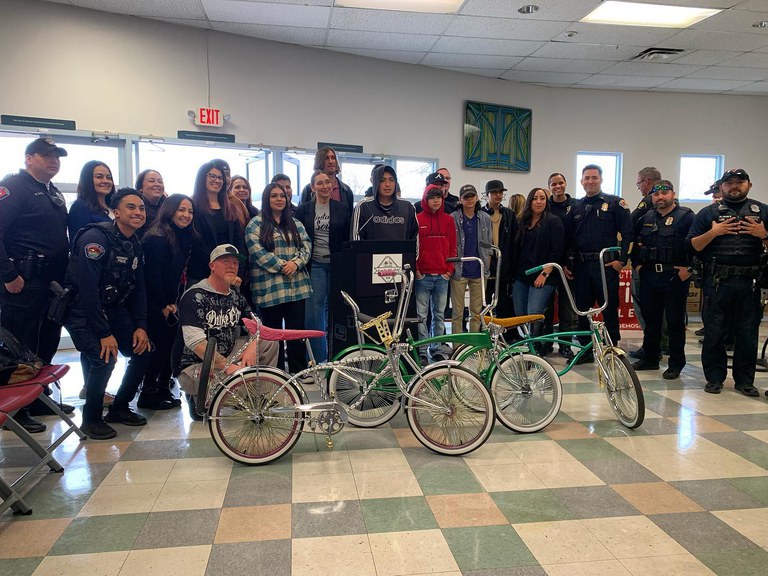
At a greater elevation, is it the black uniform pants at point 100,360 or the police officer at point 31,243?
the police officer at point 31,243

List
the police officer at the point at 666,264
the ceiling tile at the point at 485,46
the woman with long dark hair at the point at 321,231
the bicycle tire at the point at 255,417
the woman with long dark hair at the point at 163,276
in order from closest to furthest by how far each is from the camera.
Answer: the bicycle tire at the point at 255,417 < the woman with long dark hair at the point at 163,276 < the woman with long dark hair at the point at 321,231 < the police officer at the point at 666,264 < the ceiling tile at the point at 485,46

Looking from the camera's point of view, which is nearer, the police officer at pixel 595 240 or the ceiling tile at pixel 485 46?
the police officer at pixel 595 240

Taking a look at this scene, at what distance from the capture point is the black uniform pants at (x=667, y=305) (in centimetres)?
453

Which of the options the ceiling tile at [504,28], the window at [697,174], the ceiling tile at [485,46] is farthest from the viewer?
the window at [697,174]

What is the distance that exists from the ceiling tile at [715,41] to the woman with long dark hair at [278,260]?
502cm

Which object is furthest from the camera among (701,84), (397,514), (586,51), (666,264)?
(701,84)

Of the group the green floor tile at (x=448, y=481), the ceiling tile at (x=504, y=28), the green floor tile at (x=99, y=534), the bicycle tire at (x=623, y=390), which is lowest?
the green floor tile at (x=99, y=534)

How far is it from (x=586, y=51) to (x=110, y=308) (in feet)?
20.2

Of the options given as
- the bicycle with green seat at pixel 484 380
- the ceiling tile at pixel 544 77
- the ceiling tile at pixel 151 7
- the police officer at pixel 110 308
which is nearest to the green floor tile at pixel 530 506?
the bicycle with green seat at pixel 484 380

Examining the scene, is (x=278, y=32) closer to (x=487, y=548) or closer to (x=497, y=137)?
(x=497, y=137)

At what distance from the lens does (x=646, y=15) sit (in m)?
5.75

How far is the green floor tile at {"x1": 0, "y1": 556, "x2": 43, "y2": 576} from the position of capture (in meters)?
1.98

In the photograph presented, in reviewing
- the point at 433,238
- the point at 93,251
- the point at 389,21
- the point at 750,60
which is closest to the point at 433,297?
the point at 433,238

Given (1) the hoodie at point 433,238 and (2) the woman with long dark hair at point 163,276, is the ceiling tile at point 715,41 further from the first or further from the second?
(2) the woman with long dark hair at point 163,276
